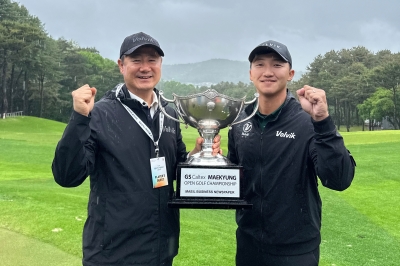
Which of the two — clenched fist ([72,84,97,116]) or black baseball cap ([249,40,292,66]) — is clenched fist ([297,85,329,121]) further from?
clenched fist ([72,84,97,116])

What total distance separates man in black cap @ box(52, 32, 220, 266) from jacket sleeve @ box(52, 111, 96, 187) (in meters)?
0.01

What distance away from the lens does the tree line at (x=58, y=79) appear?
39312mm

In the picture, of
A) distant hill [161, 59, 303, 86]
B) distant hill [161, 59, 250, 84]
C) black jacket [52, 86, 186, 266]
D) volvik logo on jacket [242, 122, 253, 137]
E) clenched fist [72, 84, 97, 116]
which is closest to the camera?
clenched fist [72, 84, 97, 116]

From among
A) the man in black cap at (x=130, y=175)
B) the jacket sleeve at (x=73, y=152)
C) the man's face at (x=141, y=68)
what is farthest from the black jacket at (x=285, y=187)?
the jacket sleeve at (x=73, y=152)

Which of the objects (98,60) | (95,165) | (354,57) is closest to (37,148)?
(95,165)

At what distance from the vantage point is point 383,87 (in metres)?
50.8

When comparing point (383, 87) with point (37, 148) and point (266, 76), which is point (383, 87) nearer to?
point (37, 148)

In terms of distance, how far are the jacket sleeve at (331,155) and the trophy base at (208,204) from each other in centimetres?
50

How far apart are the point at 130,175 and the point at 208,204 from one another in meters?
0.51

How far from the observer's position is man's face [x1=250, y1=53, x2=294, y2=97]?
8.80 ft

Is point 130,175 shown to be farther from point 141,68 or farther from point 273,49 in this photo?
point 273,49

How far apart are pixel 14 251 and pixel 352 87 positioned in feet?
181

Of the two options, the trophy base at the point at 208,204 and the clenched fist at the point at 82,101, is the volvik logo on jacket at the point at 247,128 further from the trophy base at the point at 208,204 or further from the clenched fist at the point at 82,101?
the clenched fist at the point at 82,101

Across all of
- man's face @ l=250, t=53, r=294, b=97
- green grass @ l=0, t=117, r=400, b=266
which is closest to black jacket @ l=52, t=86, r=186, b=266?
man's face @ l=250, t=53, r=294, b=97
